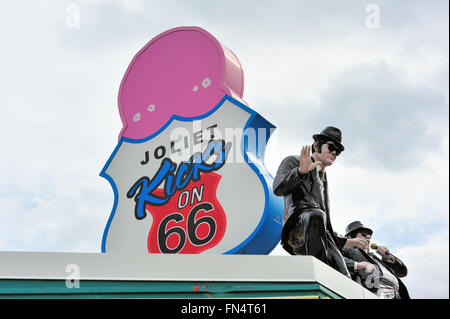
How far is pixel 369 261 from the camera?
22.1 feet

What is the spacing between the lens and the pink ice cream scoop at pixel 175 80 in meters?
7.79

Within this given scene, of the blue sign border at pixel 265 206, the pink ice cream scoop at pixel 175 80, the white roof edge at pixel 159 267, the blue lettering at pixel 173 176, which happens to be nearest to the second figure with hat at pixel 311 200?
the white roof edge at pixel 159 267

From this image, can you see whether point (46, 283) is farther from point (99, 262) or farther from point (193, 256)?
point (193, 256)

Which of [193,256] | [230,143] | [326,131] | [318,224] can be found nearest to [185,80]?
[230,143]

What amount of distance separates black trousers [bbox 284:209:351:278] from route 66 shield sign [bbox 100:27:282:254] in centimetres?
130

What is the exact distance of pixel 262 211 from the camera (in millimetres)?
6805

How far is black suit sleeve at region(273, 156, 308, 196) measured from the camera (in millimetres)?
5504

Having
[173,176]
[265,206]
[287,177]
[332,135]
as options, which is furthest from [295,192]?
[173,176]

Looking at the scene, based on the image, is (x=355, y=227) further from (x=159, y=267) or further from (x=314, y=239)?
(x=159, y=267)

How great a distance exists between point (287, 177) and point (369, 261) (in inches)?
72.0

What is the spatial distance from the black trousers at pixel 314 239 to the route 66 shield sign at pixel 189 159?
1.30 meters

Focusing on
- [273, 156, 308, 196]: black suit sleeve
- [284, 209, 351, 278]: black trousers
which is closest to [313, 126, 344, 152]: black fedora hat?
[273, 156, 308, 196]: black suit sleeve

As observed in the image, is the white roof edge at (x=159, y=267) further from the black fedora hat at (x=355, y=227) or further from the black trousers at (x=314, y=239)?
the black fedora hat at (x=355, y=227)

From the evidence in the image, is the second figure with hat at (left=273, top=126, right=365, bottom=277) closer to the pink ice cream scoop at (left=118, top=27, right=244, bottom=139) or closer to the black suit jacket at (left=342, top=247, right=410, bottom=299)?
the black suit jacket at (left=342, top=247, right=410, bottom=299)
